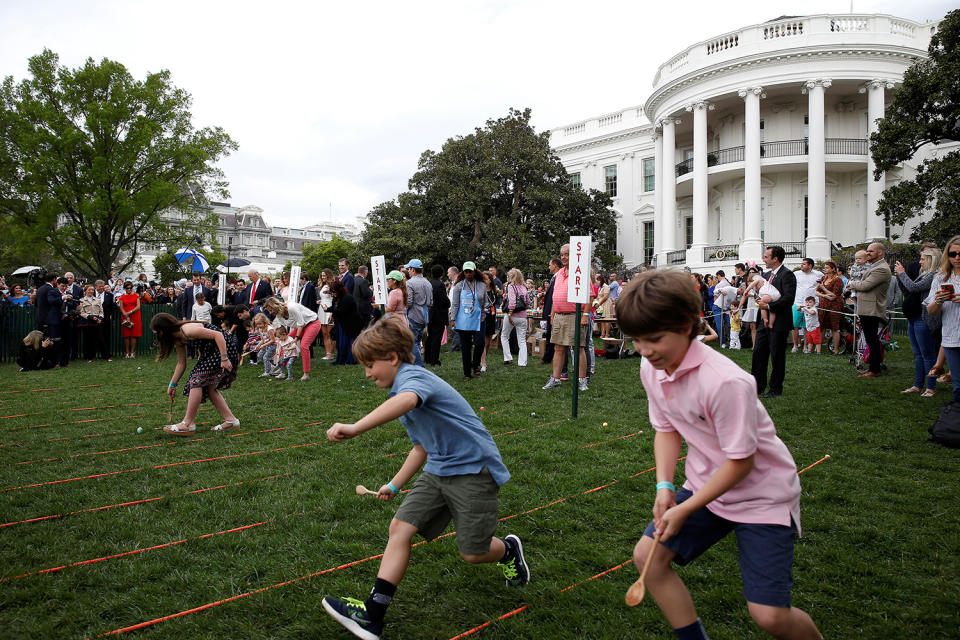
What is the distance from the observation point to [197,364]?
6.82m

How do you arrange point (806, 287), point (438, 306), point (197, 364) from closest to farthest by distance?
1. point (197, 364)
2. point (438, 306)
3. point (806, 287)

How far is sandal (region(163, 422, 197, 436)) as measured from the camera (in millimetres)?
6664

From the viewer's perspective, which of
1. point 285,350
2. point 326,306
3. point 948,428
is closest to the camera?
point 948,428

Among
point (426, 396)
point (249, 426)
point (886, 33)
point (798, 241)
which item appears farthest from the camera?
point (798, 241)

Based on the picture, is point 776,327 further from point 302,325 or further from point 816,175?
point 816,175

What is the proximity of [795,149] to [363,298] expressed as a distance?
91.4 feet

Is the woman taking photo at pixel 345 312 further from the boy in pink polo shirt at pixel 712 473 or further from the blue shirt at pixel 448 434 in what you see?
the boy in pink polo shirt at pixel 712 473

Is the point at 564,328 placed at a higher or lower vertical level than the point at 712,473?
higher

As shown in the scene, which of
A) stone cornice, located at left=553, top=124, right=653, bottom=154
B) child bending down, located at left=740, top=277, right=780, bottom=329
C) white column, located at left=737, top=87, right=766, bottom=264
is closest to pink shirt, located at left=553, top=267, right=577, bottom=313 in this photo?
child bending down, located at left=740, top=277, right=780, bottom=329

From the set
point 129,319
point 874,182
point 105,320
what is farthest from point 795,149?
point 105,320

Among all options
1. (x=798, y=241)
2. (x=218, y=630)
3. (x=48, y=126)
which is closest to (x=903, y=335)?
(x=798, y=241)

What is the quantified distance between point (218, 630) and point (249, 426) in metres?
4.59

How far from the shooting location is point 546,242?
105 feet

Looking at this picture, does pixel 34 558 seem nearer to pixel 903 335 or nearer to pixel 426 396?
pixel 426 396
